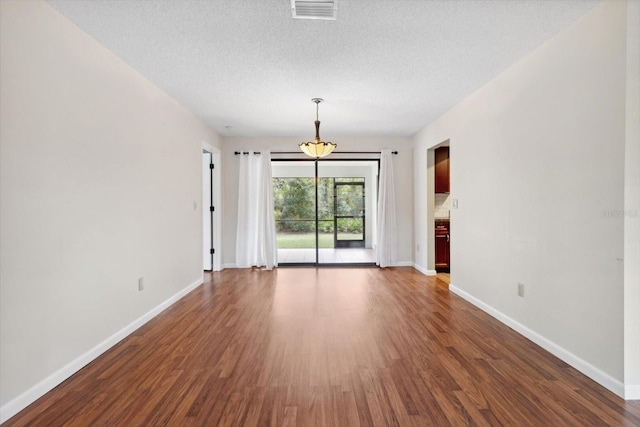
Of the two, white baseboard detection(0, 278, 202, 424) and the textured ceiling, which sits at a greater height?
the textured ceiling

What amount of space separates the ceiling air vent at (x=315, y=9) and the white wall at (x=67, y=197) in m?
1.67

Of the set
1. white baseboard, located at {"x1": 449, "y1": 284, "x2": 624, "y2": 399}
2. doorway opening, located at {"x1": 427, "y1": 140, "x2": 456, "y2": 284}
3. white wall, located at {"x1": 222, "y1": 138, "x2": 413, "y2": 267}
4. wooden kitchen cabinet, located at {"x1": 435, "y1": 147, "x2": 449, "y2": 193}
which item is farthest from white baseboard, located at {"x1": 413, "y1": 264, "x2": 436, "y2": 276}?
white baseboard, located at {"x1": 449, "y1": 284, "x2": 624, "y2": 399}

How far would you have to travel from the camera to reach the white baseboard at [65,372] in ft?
6.30

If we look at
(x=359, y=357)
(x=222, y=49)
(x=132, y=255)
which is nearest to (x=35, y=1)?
(x=222, y=49)

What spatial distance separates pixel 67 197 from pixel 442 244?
17.3ft

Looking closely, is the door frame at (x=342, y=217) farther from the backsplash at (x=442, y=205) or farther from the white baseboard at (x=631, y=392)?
the white baseboard at (x=631, y=392)

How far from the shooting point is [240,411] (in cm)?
194

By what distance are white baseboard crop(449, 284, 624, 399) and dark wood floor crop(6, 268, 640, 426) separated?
0.05 meters

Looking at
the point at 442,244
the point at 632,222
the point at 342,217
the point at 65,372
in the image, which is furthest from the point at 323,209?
the point at 632,222

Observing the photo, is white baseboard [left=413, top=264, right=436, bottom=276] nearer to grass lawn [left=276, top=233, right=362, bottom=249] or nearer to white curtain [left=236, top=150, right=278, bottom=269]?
grass lawn [left=276, top=233, right=362, bottom=249]

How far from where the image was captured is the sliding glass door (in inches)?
273

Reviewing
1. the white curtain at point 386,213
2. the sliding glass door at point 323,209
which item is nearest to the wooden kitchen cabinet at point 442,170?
Result: the white curtain at point 386,213

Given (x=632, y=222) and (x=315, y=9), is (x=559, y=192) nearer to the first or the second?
(x=632, y=222)

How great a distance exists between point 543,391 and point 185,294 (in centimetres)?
407
